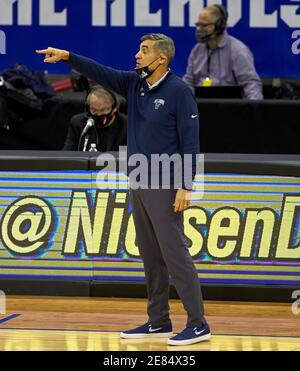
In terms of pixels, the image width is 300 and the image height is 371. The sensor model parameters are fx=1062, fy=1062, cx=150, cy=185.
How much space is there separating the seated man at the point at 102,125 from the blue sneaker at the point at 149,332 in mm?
2455

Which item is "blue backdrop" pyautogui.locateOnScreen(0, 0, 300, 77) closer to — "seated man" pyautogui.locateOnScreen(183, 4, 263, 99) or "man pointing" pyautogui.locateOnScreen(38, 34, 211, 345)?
"seated man" pyautogui.locateOnScreen(183, 4, 263, 99)

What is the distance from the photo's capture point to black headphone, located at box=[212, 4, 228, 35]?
10.8 meters

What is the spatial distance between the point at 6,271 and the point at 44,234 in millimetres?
452

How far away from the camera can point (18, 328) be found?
7.55 m

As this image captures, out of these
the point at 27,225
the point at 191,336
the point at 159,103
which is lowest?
the point at 191,336

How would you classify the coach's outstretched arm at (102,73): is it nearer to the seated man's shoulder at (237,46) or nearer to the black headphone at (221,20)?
the black headphone at (221,20)

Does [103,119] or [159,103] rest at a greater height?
[159,103]

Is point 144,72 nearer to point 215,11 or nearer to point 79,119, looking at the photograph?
point 79,119

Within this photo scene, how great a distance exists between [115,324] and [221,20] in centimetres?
Result: 429

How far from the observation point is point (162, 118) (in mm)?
6949

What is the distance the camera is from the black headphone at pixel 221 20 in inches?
426

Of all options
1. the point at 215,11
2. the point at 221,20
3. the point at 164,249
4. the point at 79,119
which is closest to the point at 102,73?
the point at 164,249

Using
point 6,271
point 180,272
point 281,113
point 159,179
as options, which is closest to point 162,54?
point 159,179

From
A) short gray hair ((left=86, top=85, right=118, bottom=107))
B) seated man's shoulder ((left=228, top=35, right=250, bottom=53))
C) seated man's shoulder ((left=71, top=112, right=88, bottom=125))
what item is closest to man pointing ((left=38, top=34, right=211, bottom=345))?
short gray hair ((left=86, top=85, right=118, bottom=107))
